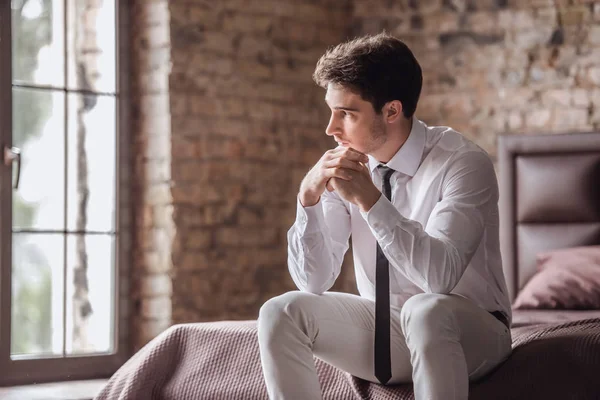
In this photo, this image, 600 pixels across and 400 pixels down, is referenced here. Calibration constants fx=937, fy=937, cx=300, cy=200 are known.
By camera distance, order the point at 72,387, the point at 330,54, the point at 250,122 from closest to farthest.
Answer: the point at 330,54, the point at 72,387, the point at 250,122

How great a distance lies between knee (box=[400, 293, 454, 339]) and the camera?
2246mm

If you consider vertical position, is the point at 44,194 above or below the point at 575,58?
below

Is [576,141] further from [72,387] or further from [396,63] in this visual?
[72,387]

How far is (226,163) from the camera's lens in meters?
5.07

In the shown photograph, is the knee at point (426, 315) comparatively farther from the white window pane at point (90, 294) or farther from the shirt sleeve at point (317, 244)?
the white window pane at point (90, 294)

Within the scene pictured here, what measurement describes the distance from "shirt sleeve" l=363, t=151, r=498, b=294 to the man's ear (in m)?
0.27

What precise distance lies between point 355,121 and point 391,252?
0.48 meters

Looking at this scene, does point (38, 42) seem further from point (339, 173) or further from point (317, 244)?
point (339, 173)

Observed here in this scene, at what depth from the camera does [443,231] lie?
243 cm

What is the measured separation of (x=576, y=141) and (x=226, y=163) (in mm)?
1840

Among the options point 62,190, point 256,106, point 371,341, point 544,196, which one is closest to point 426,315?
point 371,341

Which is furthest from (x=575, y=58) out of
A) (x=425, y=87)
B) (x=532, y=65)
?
(x=425, y=87)

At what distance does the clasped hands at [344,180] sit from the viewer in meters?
2.43

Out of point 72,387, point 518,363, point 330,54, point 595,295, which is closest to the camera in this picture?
point 518,363
